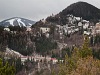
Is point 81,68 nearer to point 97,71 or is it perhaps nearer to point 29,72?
point 97,71

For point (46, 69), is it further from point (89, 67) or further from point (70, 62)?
point (89, 67)

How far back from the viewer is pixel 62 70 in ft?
304

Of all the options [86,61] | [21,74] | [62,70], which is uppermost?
[86,61]

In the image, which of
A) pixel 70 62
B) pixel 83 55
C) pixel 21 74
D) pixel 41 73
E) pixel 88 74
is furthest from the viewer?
pixel 21 74

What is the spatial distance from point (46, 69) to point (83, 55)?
11310 cm

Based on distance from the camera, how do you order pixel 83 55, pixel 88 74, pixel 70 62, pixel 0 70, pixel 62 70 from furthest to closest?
pixel 62 70 < pixel 70 62 < pixel 83 55 < pixel 88 74 < pixel 0 70

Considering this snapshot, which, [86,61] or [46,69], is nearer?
[86,61]

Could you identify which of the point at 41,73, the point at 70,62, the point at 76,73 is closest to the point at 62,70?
the point at 70,62

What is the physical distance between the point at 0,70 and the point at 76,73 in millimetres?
18286

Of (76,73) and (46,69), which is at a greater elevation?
(76,73)

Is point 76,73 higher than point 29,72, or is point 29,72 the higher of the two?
point 76,73

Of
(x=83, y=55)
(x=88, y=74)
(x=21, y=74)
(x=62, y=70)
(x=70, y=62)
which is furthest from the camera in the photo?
(x=21, y=74)


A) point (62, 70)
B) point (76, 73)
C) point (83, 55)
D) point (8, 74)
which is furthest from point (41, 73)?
point (8, 74)

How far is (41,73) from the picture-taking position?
181m
